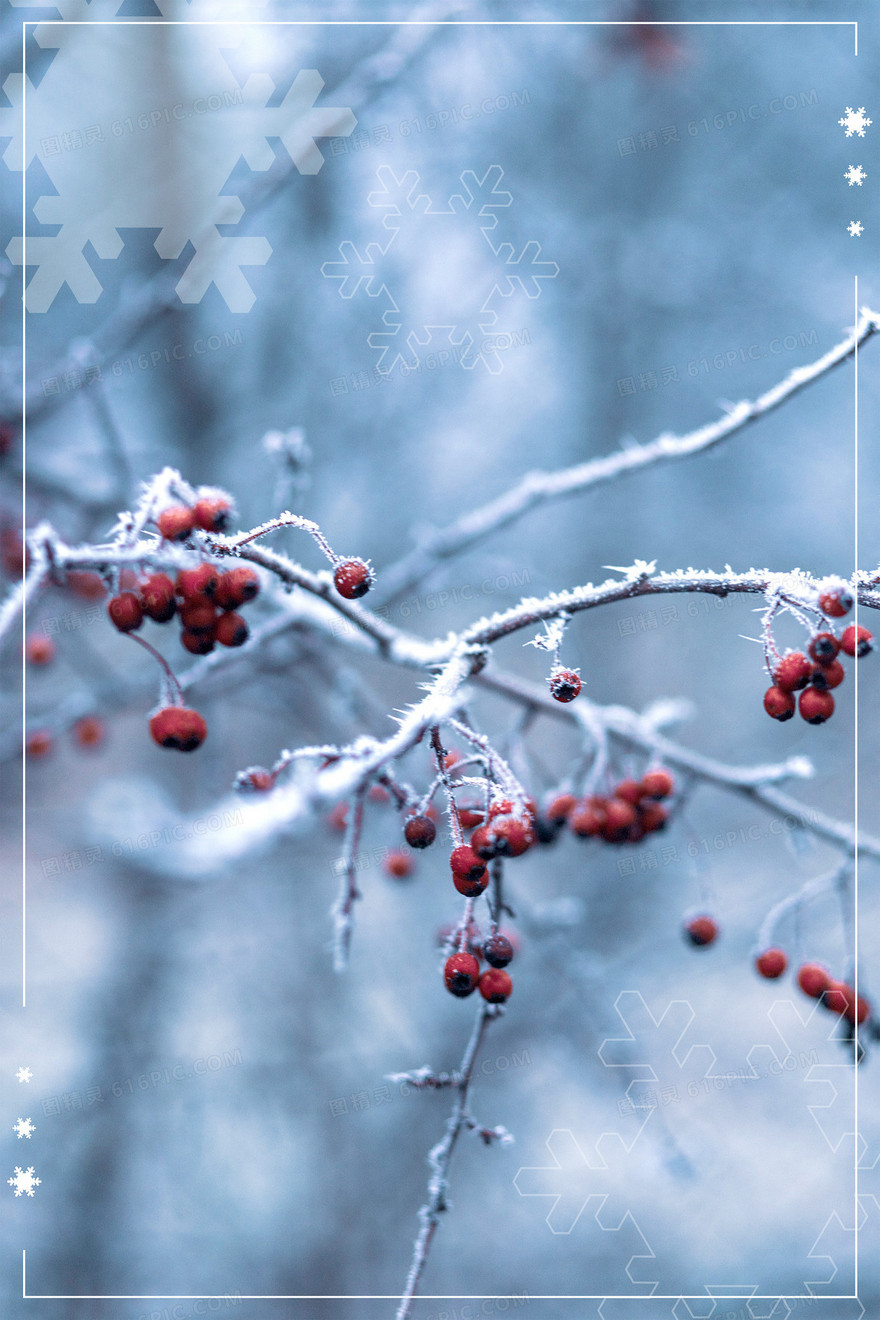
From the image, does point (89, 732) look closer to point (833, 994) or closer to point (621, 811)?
point (621, 811)

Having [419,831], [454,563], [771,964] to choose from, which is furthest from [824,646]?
[454,563]

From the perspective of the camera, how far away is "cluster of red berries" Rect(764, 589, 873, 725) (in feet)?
2.92

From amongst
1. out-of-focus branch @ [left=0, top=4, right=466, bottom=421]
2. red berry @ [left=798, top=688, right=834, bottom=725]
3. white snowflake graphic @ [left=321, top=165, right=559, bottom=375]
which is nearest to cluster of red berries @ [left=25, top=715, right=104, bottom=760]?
out-of-focus branch @ [left=0, top=4, right=466, bottom=421]

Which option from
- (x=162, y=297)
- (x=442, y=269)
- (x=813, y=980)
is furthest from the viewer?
(x=442, y=269)

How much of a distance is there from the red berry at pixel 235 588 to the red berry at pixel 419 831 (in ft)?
1.14

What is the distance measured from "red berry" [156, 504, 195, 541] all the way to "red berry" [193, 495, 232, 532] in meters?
0.02

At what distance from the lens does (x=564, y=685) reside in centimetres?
87

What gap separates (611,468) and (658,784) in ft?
1.93

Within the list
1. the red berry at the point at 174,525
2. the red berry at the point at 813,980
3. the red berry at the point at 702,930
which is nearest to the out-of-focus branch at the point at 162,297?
the red berry at the point at 174,525

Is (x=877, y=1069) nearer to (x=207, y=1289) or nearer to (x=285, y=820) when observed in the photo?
(x=207, y=1289)

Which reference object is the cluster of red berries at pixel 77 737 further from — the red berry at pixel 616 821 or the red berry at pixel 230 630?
the red berry at pixel 616 821

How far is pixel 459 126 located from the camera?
142 inches

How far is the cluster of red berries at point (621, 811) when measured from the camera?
143 cm

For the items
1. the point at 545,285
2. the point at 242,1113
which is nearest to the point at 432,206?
the point at 545,285
